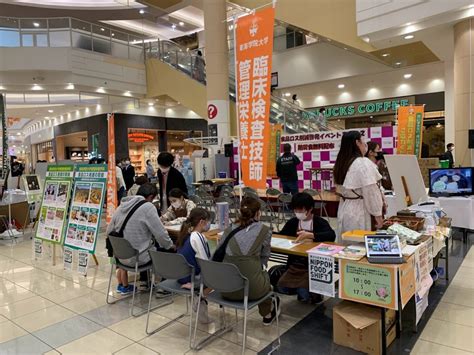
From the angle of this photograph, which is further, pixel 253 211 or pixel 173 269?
pixel 173 269

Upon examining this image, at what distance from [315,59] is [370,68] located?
77.3 inches

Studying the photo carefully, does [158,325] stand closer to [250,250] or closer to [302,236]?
[250,250]

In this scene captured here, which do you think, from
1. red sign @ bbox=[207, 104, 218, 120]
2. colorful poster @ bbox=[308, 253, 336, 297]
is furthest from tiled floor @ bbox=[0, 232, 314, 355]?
red sign @ bbox=[207, 104, 218, 120]

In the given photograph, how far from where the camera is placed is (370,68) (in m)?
11.5

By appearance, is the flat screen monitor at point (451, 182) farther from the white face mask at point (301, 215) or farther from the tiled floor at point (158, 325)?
the white face mask at point (301, 215)

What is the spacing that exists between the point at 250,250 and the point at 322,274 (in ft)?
1.75

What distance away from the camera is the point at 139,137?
15039 millimetres

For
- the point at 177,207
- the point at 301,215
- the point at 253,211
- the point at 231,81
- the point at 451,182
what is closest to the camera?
the point at 253,211

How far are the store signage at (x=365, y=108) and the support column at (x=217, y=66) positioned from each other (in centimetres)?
464

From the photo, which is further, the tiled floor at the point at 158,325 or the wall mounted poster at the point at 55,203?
the wall mounted poster at the point at 55,203

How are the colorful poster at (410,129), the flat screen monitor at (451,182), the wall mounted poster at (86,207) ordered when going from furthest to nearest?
the colorful poster at (410,129), the flat screen monitor at (451,182), the wall mounted poster at (86,207)

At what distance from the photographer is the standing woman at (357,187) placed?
9.53 ft

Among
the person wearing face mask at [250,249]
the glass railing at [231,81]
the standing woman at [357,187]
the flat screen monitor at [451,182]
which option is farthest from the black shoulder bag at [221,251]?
the glass railing at [231,81]

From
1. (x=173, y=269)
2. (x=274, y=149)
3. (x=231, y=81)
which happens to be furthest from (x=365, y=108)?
(x=173, y=269)
